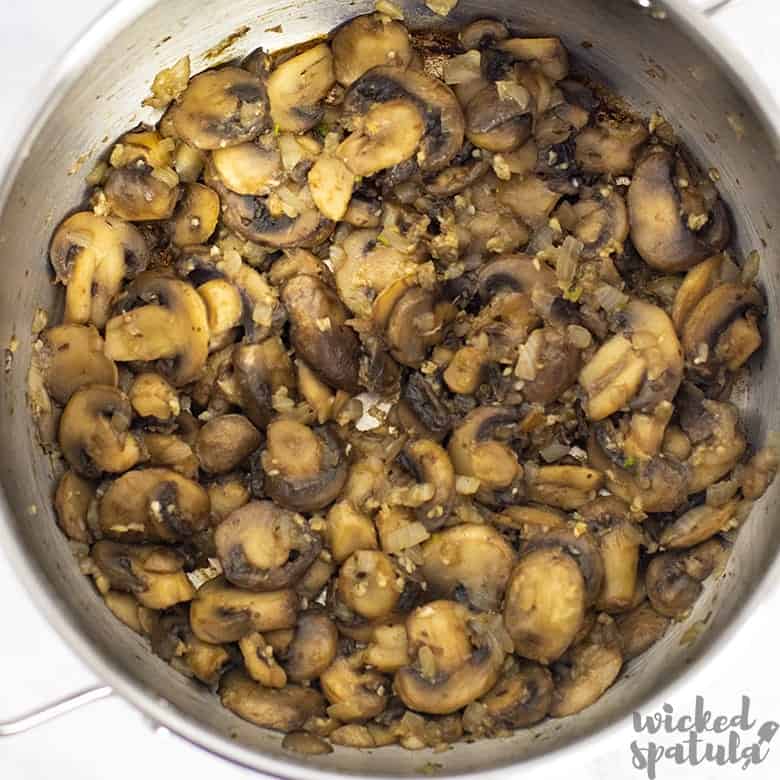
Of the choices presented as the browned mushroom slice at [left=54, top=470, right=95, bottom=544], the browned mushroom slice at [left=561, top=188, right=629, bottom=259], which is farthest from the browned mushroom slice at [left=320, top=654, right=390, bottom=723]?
the browned mushroom slice at [left=561, top=188, right=629, bottom=259]

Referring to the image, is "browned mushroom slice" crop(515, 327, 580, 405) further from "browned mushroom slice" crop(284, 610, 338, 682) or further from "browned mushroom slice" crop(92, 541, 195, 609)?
"browned mushroom slice" crop(92, 541, 195, 609)

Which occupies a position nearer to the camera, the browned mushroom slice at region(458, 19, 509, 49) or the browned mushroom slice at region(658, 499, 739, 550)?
the browned mushroom slice at region(658, 499, 739, 550)

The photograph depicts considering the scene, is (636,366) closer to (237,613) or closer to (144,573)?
(237,613)

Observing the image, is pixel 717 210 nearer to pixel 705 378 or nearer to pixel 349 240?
pixel 705 378

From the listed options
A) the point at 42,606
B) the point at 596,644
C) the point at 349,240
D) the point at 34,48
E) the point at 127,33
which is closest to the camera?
the point at 42,606

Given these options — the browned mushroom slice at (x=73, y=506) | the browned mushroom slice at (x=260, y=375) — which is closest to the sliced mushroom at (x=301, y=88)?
the browned mushroom slice at (x=260, y=375)

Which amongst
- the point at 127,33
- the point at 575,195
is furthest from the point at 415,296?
the point at 127,33
